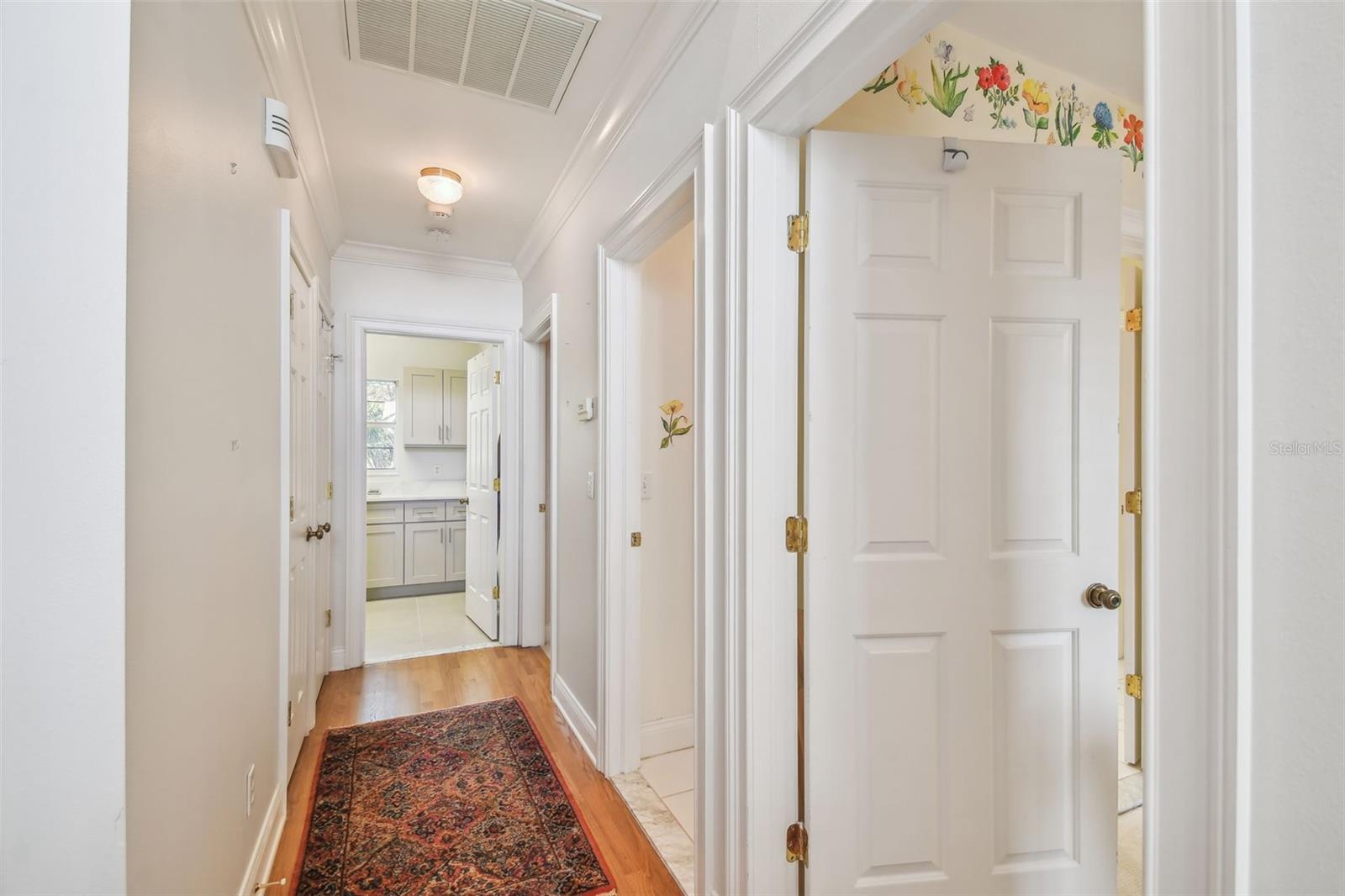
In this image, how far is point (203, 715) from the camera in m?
1.17

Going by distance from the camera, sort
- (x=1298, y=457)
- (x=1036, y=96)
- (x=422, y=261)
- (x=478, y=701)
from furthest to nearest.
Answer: (x=422, y=261)
(x=478, y=701)
(x=1036, y=96)
(x=1298, y=457)

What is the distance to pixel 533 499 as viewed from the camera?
3.72 m

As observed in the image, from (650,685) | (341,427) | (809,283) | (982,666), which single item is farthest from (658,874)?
(341,427)

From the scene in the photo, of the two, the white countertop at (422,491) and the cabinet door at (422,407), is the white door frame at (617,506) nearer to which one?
the white countertop at (422,491)

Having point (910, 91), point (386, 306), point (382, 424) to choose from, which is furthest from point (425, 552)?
point (910, 91)

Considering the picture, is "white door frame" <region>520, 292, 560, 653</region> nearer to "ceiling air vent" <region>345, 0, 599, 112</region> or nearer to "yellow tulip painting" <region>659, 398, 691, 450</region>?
"yellow tulip painting" <region>659, 398, 691, 450</region>

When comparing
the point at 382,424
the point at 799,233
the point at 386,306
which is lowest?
the point at 382,424

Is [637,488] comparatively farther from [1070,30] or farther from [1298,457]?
[1070,30]

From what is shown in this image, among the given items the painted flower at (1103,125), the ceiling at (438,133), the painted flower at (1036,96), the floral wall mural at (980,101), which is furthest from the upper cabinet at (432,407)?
the painted flower at (1103,125)

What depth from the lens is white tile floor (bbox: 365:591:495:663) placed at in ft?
12.0

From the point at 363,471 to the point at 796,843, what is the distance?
10.4 ft

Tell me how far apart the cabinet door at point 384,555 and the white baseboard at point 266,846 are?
3.09 meters

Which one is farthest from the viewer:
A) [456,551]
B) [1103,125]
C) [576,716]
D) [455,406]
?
[455,406]

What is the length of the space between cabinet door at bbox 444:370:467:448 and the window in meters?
0.45
